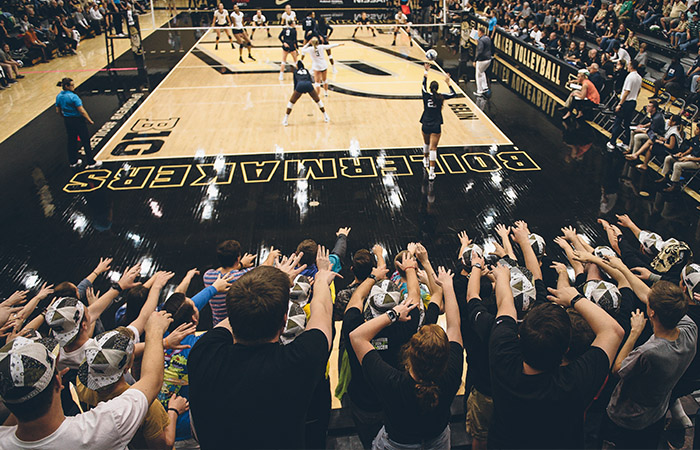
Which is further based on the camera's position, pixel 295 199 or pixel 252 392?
pixel 295 199

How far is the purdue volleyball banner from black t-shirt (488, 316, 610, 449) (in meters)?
12.3

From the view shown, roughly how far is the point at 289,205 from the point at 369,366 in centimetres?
597

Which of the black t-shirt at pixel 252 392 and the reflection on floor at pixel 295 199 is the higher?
the black t-shirt at pixel 252 392

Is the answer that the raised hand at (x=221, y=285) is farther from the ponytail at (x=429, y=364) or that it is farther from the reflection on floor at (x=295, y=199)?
the reflection on floor at (x=295, y=199)

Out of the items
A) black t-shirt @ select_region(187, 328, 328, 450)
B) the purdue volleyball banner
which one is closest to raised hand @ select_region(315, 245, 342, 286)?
black t-shirt @ select_region(187, 328, 328, 450)

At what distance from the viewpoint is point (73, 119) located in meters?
9.16

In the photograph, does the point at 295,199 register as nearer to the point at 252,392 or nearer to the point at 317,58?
the point at 317,58

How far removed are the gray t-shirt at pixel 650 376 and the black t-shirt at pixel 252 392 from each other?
221 centimetres

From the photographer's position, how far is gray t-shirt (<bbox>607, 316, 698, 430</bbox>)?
309 centimetres

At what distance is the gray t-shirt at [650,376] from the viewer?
10.2 feet

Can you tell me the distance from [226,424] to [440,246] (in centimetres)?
554

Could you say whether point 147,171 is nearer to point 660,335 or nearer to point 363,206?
point 363,206

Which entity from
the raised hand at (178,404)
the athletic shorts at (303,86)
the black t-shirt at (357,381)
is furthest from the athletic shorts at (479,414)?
the athletic shorts at (303,86)

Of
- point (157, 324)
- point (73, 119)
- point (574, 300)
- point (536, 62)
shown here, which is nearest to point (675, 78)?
point (536, 62)
